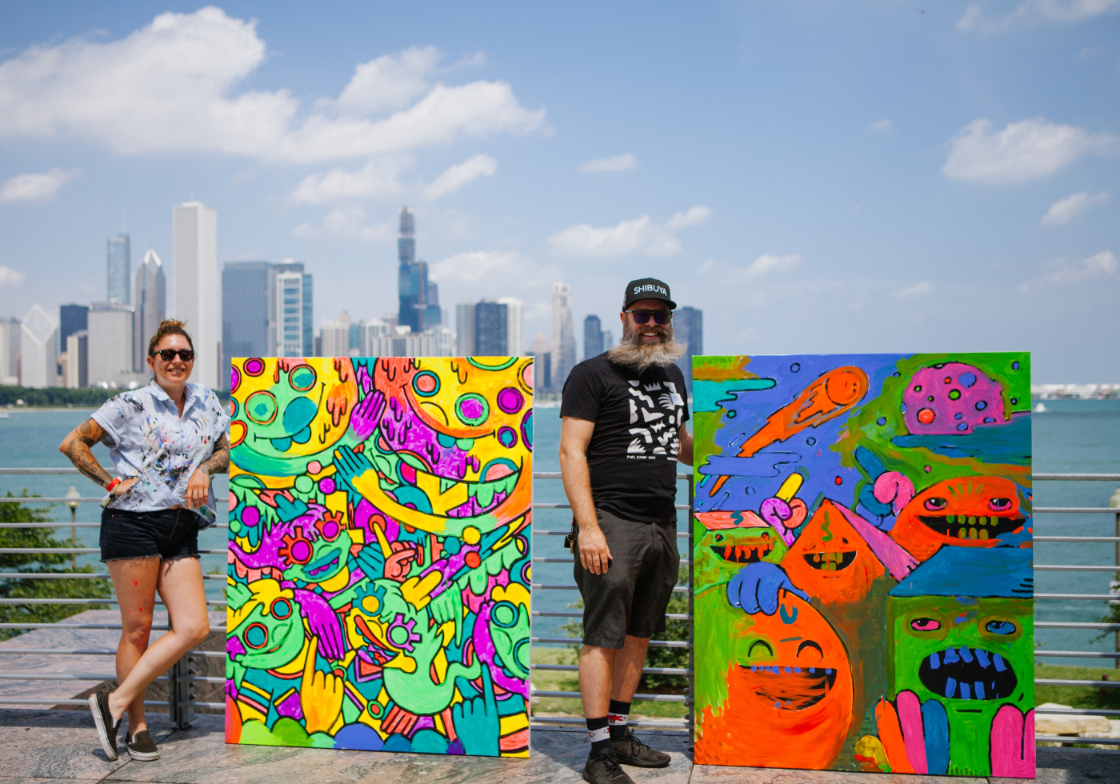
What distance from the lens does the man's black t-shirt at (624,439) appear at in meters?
3.18

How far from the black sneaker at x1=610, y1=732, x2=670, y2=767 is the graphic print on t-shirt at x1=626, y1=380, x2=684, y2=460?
3.67ft

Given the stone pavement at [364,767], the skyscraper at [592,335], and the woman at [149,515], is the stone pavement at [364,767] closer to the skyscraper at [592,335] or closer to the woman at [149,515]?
the woman at [149,515]

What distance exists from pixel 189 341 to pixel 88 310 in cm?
16105

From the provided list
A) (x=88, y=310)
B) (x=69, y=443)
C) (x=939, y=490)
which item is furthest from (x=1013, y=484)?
(x=88, y=310)

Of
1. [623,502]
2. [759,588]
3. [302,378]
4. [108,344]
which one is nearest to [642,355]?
[623,502]

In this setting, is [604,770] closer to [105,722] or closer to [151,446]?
[105,722]

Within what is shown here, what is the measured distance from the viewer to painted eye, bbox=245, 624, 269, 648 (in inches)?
140

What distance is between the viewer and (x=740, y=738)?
329 centimetres

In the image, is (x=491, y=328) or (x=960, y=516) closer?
(x=960, y=516)

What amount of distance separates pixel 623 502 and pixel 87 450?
2046 millimetres

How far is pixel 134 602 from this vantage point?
3.28 m

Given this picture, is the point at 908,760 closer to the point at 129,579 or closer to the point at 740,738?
the point at 740,738

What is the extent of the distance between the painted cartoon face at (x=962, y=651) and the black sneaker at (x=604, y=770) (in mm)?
1070

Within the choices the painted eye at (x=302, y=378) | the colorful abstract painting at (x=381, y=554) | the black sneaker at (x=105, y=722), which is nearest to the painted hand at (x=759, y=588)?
the colorful abstract painting at (x=381, y=554)
